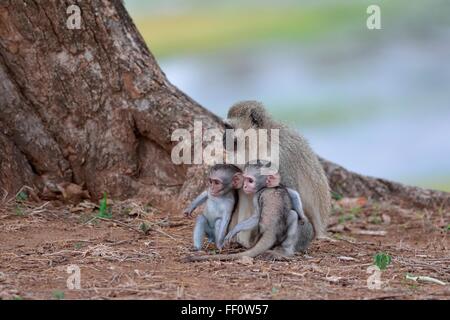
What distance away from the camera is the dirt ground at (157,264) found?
584 cm

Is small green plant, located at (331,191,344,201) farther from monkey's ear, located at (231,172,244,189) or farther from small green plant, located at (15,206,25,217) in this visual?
small green plant, located at (15,206,25,217)

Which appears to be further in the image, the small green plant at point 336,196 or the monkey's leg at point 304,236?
the small green plant at point 336,196

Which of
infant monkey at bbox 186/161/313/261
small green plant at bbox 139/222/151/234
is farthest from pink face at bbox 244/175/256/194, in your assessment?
small green plant at bbox 139/222/151/234

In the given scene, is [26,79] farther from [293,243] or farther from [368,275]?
[368,275]

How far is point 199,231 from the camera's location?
730cm

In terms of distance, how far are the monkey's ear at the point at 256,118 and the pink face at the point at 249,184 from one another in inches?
25.4

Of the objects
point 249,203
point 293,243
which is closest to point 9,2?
point 249,203

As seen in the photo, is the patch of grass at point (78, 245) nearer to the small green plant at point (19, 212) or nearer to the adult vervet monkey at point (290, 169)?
the small green plant at point (19, 212)

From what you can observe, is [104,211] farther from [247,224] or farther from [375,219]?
[375,219]

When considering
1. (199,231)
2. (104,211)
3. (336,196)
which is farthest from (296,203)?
(336,196)

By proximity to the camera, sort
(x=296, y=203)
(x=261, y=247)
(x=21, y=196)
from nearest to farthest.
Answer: (x=261, y=247)
(x=296, y=203)
(x=21, y=196)

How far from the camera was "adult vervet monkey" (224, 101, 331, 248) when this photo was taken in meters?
7.45

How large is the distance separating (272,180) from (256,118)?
2.37 feet

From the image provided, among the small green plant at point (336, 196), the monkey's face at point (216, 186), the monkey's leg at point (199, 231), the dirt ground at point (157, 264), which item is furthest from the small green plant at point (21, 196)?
the small green plant at point (336, 196)
